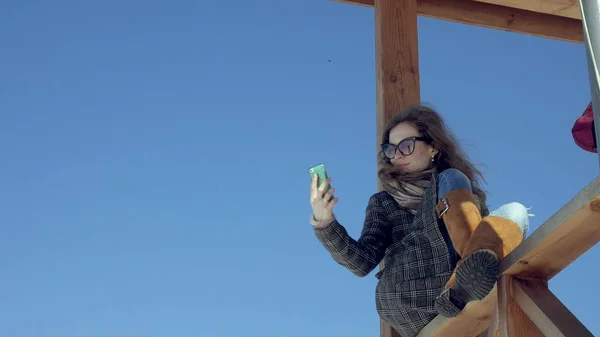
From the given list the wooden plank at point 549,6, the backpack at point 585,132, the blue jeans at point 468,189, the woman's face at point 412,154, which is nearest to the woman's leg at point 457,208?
the blue jeans at point 468,189

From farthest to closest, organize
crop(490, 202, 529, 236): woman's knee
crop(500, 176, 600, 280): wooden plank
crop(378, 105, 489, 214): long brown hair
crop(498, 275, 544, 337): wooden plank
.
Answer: crop(378, 105, 489, 214): long brown hair → crop(490, 202, 529, 236): woman's knee → crop(498, 275, 544, 337): wooden plank → crop(500, 176, 600, 280): wooden plank

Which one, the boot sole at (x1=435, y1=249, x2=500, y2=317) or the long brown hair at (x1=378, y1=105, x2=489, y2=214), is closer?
the boot sole at (x1=435, y1=249, x2=500, y2=317)

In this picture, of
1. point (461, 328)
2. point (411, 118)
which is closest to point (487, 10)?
point (411, 118)

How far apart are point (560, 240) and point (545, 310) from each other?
16 centimetres

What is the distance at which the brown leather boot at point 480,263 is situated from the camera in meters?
2.16

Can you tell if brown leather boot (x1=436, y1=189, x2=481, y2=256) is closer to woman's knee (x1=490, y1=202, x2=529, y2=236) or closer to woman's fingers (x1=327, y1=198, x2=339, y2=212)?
woman's knee (x1=490, y1=202, x2=529, y2=236)

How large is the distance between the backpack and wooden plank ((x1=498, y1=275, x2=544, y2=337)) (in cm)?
38

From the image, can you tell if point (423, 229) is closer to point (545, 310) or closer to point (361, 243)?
point (361, 243)

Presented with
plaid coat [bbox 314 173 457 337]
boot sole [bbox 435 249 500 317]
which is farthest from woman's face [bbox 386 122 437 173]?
boot sole [bbox 435 249 500 317]

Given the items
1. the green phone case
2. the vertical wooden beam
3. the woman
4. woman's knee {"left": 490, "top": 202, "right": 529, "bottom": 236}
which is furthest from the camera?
the vertical wooden beam

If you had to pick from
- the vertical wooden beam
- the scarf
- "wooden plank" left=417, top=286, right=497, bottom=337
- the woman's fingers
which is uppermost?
the vertical wooden beam

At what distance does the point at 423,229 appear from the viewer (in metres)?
2.65

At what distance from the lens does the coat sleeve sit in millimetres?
2797

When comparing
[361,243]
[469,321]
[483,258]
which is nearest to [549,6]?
[361,243]
